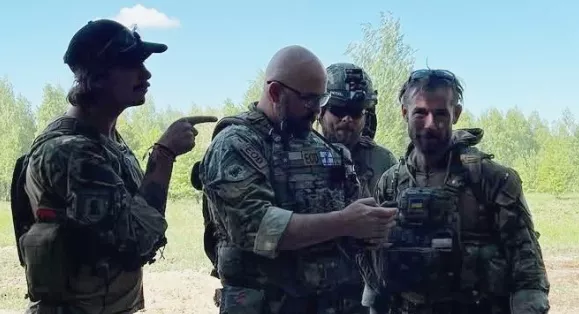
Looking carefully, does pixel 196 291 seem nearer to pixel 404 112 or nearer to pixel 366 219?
pixel 404 112

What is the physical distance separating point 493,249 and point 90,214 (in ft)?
5.58

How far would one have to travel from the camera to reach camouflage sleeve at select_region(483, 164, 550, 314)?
2820 mm

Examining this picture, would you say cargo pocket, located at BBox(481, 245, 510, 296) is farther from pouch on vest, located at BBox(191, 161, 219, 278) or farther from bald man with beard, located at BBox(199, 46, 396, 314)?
pouch on vest, located at BBox(191, 161, 219, 278)

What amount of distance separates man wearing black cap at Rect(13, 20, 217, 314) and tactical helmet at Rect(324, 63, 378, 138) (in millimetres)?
1403

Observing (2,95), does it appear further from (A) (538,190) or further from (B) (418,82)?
(B) (418,82)

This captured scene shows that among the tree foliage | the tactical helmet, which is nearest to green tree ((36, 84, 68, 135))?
the tree foliage

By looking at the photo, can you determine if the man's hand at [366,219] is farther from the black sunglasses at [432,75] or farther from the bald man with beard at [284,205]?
the black sunglasses at [432,75]

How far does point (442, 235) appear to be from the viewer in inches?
120

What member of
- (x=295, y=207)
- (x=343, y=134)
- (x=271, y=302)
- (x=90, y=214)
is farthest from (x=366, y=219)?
(x=343, y=134)

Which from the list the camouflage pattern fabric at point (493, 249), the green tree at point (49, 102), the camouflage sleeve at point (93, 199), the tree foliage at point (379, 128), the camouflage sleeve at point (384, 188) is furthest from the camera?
the green tree at point (49, 102)

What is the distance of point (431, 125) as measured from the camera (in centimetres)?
310

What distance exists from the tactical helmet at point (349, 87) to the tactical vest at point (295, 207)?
1.18m

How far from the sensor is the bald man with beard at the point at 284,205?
2.55 meters

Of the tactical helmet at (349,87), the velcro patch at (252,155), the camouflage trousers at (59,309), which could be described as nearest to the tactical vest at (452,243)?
the velcro patch at (252,155)
